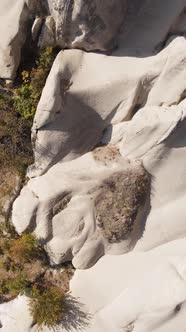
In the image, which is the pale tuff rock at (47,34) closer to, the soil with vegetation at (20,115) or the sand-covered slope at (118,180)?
the soil with vegetation at (20,115)

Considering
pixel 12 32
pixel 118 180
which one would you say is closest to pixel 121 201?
pixel 118 180

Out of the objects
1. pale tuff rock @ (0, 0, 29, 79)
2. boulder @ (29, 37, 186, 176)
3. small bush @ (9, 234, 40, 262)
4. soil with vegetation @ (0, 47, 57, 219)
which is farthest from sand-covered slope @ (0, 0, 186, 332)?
pale tuff rock @ (0, 0, 29, 79)

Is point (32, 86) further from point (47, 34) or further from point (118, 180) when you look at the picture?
point (118, 180)

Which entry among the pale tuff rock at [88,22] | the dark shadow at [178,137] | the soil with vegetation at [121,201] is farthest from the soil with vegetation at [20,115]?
the dark shadow at [178,137]

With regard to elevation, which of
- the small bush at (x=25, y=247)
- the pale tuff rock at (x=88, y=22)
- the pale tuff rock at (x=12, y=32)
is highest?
the pale tuff rock at (x=88, y=22)

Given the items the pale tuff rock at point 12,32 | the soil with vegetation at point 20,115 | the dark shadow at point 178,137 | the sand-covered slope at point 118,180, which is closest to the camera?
the dark shadow at point 178,137

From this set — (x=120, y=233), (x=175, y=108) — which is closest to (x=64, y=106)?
(x=175, y=108)

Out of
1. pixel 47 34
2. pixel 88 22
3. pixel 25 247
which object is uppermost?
pixel 88 22

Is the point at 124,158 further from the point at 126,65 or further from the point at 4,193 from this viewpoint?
the point at 4,193

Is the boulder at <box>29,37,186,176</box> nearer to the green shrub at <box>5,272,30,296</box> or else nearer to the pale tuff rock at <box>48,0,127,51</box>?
the pale tuff rock at <box>48,0,127,51</box>
